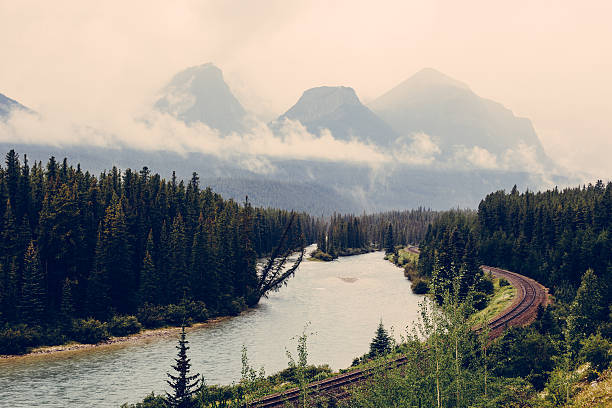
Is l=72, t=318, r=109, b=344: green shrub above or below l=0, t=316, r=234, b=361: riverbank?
above

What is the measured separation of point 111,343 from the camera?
248 feet

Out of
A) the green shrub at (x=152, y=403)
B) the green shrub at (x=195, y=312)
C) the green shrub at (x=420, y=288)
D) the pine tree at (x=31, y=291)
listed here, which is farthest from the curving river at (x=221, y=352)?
the pine tree at (x=31, y=291)

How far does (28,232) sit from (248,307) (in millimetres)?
46832

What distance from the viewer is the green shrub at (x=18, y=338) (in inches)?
2635

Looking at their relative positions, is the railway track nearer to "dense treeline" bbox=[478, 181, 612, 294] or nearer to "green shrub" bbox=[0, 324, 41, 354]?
"dense treeline" bbox=[478, 181, 612, 294]

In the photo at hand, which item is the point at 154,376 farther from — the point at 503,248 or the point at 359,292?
the point at 503,248

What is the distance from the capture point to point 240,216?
119 m

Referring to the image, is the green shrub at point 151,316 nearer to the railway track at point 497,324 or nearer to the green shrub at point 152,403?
the green shrub at point 152,403

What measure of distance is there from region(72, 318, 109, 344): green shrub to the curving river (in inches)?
139

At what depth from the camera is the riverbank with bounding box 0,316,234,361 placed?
2680 inches

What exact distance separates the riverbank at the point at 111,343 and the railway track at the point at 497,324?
125ft

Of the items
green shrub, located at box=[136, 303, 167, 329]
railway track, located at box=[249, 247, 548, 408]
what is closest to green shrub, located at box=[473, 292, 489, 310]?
Result: railway track, located at box=[249, 247, 548, 408]

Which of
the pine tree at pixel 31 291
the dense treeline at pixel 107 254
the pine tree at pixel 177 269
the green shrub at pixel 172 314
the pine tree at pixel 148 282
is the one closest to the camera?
the pine tree at pixel 31 291

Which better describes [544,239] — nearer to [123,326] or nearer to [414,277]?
[414,277]
